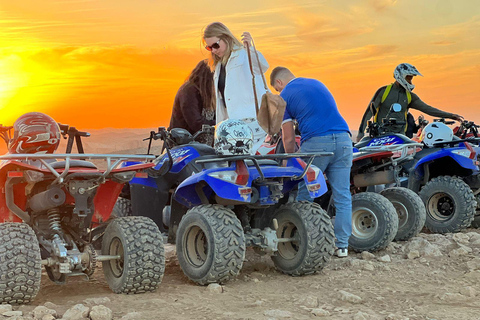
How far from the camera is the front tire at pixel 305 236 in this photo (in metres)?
5.84

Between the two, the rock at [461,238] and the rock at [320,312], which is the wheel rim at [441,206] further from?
the rock at [320,312]

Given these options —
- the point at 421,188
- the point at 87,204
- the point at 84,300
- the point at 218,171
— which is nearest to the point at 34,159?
the point at 87,204

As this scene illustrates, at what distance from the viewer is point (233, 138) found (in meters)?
5.79

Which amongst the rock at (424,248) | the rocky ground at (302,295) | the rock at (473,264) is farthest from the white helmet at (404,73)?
the rock at (473,264)

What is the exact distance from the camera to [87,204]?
17.3 feet

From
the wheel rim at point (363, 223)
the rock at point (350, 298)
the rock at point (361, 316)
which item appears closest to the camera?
the rock at point (361, 316)

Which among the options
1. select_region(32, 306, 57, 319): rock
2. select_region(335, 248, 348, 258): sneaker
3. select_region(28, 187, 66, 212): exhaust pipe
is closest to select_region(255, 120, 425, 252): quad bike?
select_region(335, 248, 348, 258): sneaker

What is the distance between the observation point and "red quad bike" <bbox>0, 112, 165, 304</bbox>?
4887mm

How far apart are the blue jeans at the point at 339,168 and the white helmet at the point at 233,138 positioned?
977 mm

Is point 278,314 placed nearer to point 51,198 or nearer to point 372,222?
point 51,198

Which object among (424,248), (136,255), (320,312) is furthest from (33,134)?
(424,248)

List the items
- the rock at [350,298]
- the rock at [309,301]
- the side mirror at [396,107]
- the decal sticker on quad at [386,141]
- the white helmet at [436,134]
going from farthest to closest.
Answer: the side mirror at [396,107] < the white helmet at [436,134] < the decal sticker on quad at [386,141] < the rock at [350,298] < the rock at [309,301]

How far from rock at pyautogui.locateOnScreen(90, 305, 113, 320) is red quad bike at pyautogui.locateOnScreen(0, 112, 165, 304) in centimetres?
64

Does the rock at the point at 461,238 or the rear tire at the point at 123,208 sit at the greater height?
the rear tire at the point at 123,208
